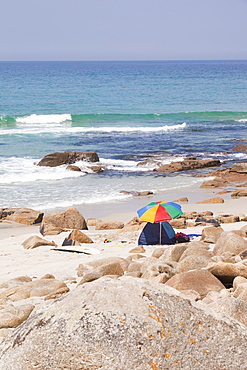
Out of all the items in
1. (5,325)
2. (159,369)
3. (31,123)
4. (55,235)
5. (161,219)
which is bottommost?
(31,123)

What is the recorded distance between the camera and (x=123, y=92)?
225 ft

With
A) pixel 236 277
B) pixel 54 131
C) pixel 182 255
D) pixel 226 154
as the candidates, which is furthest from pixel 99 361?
pixel 54 131

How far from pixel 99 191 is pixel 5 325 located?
1391 cm

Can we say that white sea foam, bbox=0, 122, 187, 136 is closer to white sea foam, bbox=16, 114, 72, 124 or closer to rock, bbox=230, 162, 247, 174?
white sea foam, bbox=16, 114, 72, 124

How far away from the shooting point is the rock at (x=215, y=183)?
19630 millimetres

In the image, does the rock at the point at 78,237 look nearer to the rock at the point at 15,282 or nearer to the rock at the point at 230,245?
the rock at the point at 15,282

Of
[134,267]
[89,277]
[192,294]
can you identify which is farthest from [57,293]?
[192,294]

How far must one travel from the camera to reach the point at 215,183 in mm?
20062

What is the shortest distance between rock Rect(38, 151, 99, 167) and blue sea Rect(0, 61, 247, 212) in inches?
22.8

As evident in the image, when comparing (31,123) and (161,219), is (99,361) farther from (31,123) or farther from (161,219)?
(31,123)

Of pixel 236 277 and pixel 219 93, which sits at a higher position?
pixel 236 277

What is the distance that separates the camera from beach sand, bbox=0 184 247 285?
344 inches

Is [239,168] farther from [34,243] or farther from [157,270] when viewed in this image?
[157,270]

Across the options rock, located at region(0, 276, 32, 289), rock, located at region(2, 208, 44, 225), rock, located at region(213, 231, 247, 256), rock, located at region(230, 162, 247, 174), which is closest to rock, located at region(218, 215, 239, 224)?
rock, located at region(213, 231, 247, 256)
